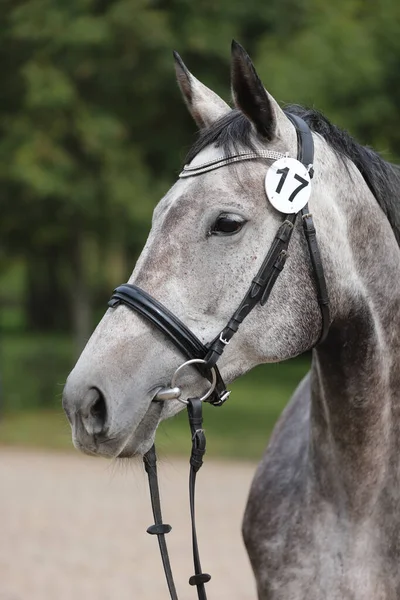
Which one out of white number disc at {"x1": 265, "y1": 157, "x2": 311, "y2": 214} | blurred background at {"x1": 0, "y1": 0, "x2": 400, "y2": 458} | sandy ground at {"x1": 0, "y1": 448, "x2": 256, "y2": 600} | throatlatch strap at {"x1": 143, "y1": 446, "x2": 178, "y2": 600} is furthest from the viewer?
blurred background at {"x1": 0, "y1": 0, "x2": 400, "y2": 458}

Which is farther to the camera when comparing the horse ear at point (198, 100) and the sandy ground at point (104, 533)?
the sandy ground at point (104, 533)

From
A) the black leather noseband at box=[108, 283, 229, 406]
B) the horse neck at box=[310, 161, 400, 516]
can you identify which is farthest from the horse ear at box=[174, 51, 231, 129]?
the black leather noseband at box=[108, 283, 229, 406]

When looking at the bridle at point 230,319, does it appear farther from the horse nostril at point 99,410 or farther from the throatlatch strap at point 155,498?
the horse nostril at point 99,410

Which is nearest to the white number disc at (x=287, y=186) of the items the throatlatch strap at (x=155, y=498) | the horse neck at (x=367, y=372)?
the horse neck at (x=367, y=372)

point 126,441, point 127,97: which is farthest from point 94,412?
point 127,97

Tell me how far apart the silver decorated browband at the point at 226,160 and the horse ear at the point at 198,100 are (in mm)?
253

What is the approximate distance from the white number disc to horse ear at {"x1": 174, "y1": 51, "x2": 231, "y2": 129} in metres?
0.32

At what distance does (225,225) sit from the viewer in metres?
2.50

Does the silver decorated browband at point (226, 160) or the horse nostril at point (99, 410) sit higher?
the silver decorated browband at point (226, 160)

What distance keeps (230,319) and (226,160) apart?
0.45 meters

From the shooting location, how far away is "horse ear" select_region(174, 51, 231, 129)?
279 cm

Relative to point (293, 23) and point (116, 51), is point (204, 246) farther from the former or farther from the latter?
point (293, 23)

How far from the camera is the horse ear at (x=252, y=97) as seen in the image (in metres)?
2.39

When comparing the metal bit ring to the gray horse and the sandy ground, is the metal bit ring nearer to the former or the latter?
the gray horse
